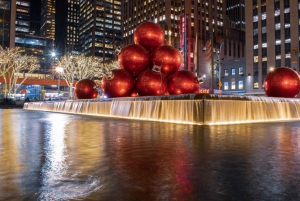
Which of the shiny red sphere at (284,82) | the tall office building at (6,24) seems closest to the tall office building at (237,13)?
the tall office building at (6,24)

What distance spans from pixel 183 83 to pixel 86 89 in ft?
27.3

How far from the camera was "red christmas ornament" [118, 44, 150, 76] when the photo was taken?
15.5 meters

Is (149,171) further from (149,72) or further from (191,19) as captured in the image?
(191,19)

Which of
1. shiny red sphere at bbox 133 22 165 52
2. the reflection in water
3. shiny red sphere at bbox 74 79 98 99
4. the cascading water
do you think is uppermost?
shiny red sphere at bbox 133 22 165 52

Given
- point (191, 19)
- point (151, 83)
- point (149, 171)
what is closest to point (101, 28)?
point (191, 19)

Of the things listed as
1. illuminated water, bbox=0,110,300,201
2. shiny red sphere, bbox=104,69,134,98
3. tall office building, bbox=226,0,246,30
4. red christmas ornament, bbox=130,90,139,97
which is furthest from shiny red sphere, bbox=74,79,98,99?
tall office building, bbox=226,0,246,30

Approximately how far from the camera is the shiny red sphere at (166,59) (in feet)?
51.1

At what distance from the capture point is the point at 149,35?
16.1 m

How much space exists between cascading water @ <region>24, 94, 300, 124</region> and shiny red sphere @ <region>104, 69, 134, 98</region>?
1.73ft

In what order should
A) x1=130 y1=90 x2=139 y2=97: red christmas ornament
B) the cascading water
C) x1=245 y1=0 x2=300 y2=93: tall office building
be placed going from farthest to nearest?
x1=245 y1=0 x2=300 y2=93: tall office building < x1=130 y1=90 x2=139 y2=97: red christmas ornament < the cascading water

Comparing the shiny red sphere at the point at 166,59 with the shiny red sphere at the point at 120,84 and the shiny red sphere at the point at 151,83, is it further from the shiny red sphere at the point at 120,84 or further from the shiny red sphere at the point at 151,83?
the shiny red sphere at the point at 120,84

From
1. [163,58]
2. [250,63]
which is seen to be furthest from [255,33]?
[163,58]

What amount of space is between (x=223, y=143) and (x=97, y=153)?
123 inches

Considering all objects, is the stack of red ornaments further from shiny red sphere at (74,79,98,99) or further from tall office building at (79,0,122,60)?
tall office building at (79,0,122,60)
